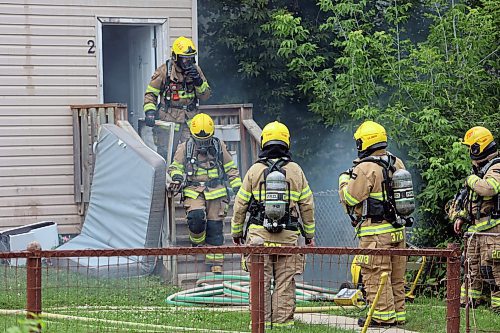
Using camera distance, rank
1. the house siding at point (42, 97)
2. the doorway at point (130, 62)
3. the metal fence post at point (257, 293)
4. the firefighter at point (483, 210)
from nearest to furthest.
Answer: the metal fence post at point (257, 293)
the firefighter at point (483, 210)
the house siding at point (42, 97)
the doorway at point (130, 62)

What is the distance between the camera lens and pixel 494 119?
40.3ft

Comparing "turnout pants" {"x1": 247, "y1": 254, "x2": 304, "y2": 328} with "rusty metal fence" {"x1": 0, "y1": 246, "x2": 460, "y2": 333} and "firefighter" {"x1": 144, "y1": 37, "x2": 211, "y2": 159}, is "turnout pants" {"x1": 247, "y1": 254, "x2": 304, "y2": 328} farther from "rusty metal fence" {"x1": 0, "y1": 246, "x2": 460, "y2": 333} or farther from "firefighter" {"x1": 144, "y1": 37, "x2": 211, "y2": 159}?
"firefighter" {"x1": 144, "y1": 37, "x2": 211, "y2": 159}

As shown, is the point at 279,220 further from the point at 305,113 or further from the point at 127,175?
the point at 305,113

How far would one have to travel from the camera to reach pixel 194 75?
13.3 meters

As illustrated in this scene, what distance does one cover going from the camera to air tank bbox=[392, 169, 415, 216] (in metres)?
9.22

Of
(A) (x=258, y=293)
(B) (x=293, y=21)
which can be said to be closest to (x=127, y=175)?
(B) (x=293, y=21)

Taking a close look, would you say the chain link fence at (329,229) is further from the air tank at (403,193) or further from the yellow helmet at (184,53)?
the air tank at (403,193)

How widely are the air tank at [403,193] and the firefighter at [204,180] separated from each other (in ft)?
10.6

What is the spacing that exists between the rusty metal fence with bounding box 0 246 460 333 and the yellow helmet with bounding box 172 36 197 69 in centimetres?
265

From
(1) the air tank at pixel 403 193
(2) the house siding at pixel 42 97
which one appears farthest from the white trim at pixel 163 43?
(1) the air tank at pixel 403 193

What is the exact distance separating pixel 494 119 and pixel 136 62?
19.8 feet

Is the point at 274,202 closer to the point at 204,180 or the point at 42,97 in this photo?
the point at 204,180

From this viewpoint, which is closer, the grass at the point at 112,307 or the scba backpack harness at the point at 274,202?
the grass at the point at 112,307

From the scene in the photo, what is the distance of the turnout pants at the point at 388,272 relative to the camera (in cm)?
931
